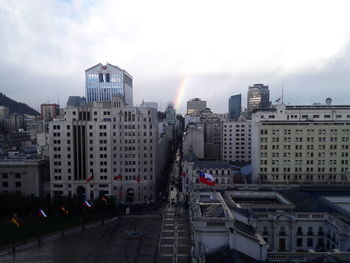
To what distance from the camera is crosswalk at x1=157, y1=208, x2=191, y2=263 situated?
4556 cm

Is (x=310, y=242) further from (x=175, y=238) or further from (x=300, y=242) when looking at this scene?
(x=175, y=238)

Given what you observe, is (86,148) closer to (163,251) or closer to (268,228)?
(163,251)

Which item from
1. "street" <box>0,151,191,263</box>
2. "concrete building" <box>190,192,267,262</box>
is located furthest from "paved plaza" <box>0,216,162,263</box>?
"concrete building" <box>190,192,267,262</box>

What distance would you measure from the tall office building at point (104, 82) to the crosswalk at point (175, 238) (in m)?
118

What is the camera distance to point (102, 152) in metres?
74.3

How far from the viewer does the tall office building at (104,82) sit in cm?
17412

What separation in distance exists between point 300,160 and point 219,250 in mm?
46610

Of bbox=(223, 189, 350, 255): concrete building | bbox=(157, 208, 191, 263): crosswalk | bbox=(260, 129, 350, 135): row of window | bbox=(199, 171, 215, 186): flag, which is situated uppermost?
bbox=(260, 129, 350, 135): row of window

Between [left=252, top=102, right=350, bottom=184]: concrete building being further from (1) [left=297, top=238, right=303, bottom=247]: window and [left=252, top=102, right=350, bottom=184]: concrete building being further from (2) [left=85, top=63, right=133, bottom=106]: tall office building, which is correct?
(2) [left=85, top=63, right=133, bottom=106]: tall office building

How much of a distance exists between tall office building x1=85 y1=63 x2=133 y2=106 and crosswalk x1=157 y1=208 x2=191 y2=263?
11756 centimetres

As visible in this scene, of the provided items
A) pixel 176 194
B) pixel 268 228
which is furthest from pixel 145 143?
pixel 268 228

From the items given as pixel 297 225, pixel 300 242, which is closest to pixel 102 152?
pixel 297 225

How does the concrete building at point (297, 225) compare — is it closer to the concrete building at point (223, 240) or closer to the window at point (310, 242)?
the window at point (310, 242)

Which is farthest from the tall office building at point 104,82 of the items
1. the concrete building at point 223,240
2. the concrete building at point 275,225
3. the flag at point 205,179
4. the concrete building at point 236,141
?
the concrete building at point 223,240
